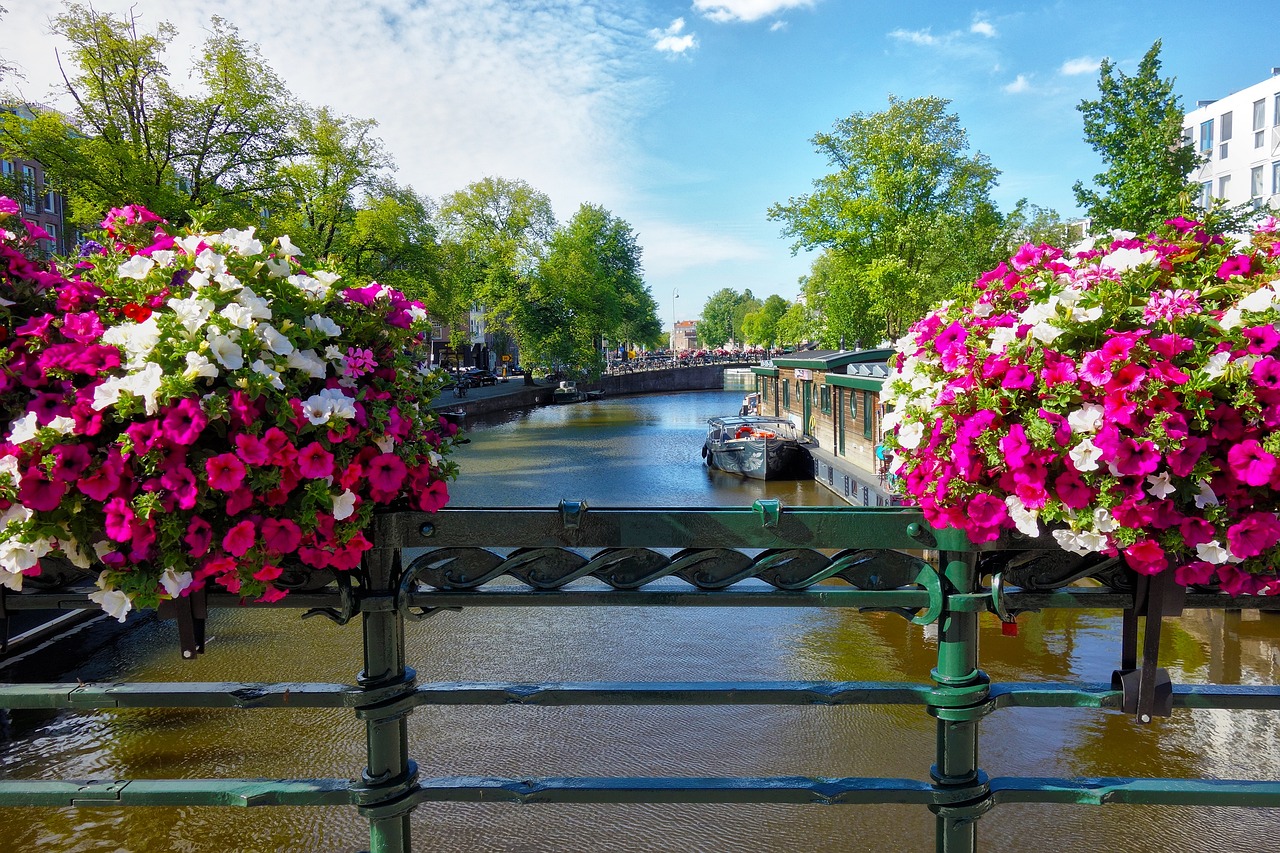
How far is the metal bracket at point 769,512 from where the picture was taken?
205 centimetres

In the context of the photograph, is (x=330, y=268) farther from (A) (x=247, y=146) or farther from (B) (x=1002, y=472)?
(A) (x=247, y=146)

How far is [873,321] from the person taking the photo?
1586 inches

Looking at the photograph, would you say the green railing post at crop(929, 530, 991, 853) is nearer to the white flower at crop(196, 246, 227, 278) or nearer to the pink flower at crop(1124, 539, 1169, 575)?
the pink flower at crop(1124, 539, 1169, 575)

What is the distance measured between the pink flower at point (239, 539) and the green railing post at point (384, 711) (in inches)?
11.7

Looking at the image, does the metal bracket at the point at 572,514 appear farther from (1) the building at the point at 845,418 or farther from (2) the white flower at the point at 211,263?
(1) the building at the point at 845,418

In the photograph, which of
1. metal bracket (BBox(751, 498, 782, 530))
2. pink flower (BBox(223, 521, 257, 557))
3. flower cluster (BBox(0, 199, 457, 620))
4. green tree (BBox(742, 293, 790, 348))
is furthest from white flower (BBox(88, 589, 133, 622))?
green tree (BBox(742, 293, 790, 348))

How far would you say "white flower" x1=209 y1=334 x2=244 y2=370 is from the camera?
6.52 ft

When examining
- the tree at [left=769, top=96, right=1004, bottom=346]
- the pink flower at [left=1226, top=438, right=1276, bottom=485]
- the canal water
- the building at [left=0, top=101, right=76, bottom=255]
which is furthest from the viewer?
the tree at [left=769, top=96, right=1004, bottom=346]

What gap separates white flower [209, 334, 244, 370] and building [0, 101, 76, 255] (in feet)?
10.1

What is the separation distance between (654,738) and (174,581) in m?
6.36

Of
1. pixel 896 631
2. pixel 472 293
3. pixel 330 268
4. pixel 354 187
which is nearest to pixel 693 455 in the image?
pixel 354 187

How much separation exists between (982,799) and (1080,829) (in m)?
4.79

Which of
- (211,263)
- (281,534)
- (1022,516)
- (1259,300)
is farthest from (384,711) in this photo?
(1259,300)

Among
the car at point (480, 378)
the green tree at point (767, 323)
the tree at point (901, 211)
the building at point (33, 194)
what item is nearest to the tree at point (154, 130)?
the building at point (33, 194)
